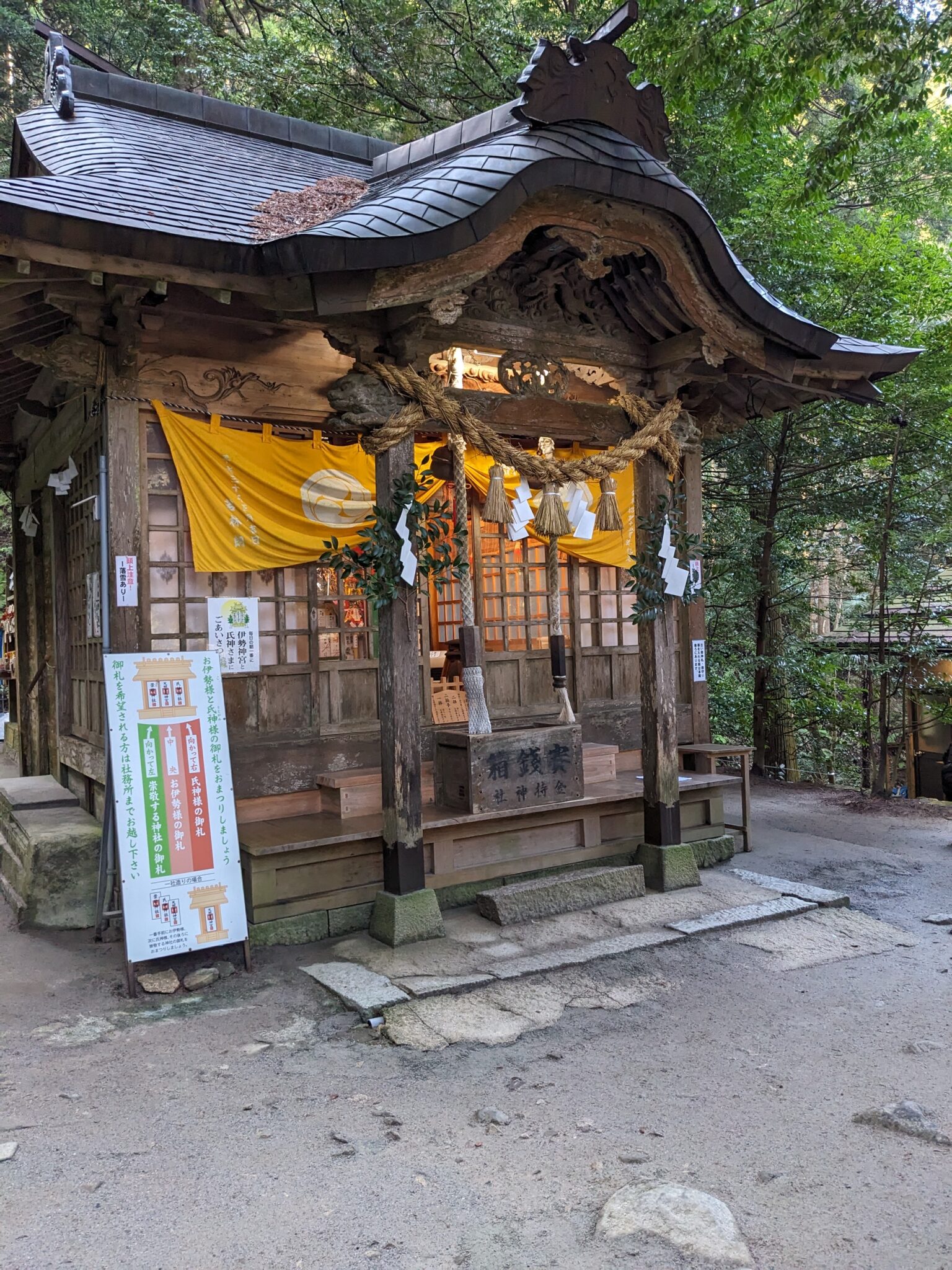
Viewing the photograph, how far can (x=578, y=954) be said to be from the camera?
561 centimetres

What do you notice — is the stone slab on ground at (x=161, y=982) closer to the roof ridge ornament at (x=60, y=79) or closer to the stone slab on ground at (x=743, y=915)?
the stone slab on ground at (x=743, y=915)

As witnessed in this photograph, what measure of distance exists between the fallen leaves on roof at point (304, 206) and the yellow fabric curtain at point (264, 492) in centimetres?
133

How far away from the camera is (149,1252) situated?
294 centimetres

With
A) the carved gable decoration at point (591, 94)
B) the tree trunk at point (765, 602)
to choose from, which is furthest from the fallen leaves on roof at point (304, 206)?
the tree trunk at point (765, 602)

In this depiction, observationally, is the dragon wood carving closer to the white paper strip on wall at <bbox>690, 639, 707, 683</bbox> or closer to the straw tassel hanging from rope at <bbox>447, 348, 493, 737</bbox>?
the straw tassel hanging from rope at <bbox>447, 348, 493, 737</bbox>

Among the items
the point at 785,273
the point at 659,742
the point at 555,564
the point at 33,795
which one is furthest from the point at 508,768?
the point at 785,273

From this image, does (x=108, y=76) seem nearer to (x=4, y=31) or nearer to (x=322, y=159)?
(x=322, y=159)

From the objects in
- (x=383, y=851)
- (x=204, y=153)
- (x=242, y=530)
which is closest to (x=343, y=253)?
(x=242, y=530)

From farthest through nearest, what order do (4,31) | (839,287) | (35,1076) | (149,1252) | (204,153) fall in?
(4,31)
(839,287)
(204,153)
(35,1076)
(149,1252)

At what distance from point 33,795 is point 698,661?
6.03m

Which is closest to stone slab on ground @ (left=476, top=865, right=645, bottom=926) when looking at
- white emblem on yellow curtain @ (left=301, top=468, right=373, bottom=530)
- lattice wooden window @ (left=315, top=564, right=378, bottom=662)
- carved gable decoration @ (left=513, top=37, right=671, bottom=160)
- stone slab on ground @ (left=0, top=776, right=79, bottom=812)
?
lattice wooden window @ (left=315, top=564, right=378, bottom=662)

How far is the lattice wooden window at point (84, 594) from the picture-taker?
7.05 metres

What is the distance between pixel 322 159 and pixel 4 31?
10.3 m

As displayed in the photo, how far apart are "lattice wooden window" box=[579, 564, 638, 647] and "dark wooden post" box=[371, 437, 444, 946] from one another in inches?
109
